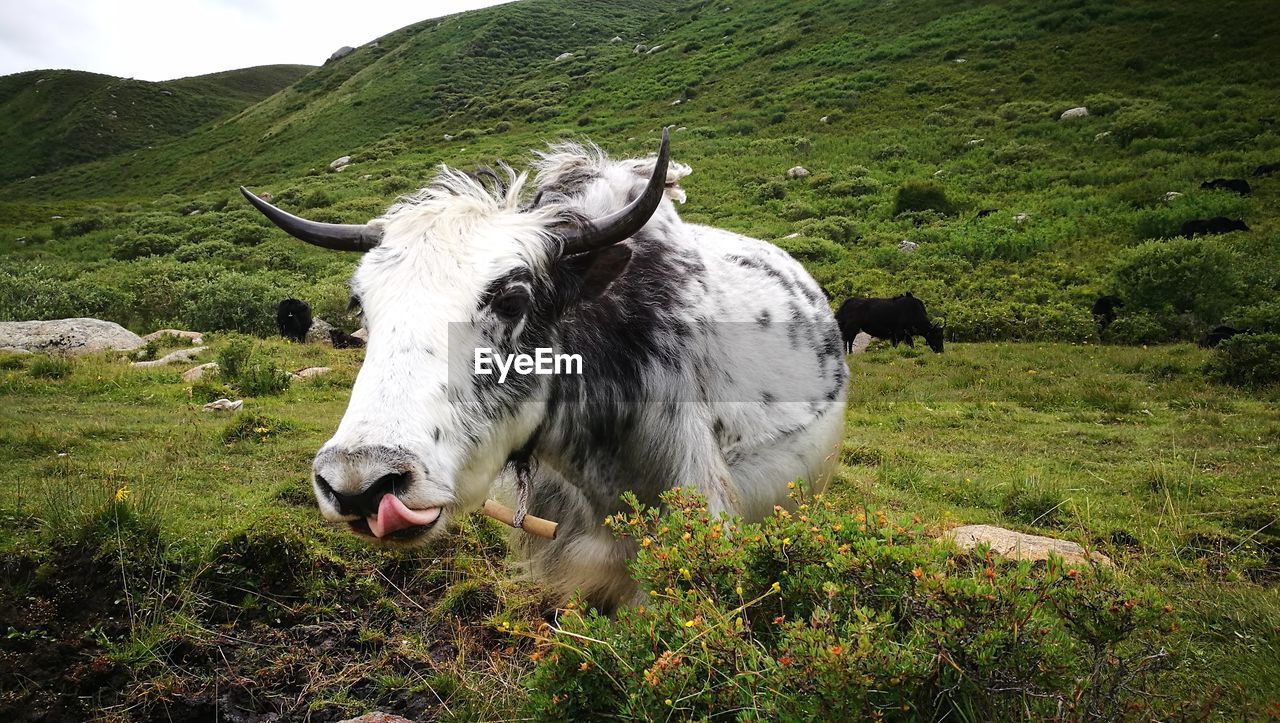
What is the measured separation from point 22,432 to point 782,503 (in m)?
7.44

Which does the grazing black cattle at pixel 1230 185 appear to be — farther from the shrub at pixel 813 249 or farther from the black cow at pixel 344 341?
the black cow at pixel 344 341

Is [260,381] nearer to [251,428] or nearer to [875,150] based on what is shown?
[251,428]

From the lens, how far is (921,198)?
22.2 m

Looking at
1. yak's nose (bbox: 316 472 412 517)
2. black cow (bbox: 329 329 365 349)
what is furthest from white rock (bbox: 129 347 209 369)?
yak's nose (bbox: 316 472 412 517)

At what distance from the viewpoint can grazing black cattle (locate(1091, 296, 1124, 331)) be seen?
14422 millimetres

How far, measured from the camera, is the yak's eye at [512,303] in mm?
2615

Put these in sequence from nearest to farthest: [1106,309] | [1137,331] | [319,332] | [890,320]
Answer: [1137,331] → [1106,309] → [890,320] → [319,332]

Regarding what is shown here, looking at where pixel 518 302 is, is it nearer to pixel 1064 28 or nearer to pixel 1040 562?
pixel 1040 562

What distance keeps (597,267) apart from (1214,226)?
20.4 m

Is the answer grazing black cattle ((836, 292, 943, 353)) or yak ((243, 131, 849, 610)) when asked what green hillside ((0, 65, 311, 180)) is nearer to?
grazing black cattle ((836, 292, 943, 353))

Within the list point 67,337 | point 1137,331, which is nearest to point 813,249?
point 1137,331

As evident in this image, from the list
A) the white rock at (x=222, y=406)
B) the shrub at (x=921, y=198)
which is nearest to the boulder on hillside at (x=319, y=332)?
the white rock at (x=222, y=406)

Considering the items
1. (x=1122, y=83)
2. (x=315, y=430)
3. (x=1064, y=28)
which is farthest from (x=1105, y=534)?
(x=1064, y=28)

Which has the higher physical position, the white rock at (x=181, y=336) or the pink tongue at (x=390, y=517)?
the pink tongue at (x=390, y=517)
